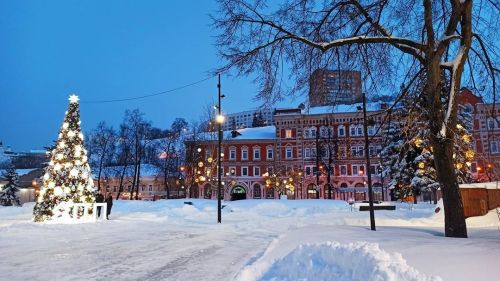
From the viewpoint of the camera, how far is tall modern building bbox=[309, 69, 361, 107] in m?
11.6

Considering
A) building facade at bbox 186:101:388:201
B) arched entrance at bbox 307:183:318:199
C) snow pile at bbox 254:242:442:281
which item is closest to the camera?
snow pile at bbox 254:242:442:281

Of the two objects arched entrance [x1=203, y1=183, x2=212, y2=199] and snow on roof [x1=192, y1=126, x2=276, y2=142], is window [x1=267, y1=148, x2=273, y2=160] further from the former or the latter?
arched entrance [x1=203, y1=183, x2=212, y2=199]

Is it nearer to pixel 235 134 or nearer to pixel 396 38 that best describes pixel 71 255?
pixel 396 38

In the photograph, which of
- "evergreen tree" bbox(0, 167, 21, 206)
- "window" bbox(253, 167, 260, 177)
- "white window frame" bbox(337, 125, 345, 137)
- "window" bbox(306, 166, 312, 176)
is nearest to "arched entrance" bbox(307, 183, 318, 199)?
"window" bbox(306, 166, 312, 176)

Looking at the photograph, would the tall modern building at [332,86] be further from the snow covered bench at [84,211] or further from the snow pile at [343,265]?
the snow covered bench at [84,211]

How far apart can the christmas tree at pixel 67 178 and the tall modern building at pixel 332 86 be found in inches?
597

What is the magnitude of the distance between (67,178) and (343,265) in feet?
63.8

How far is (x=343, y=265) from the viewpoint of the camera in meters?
6.01

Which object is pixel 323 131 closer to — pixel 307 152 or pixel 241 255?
pixel 307 152

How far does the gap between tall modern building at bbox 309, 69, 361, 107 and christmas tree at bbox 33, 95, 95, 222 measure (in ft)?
49.7

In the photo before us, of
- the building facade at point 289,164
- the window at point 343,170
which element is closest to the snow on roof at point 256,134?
the building facade at point 289,164

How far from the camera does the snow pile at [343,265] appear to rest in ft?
17.0

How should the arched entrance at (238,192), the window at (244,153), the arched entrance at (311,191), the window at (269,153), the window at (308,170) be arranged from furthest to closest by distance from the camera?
1. the window at (244,153)
2. the arched entrance at (238,192)
3. the window at (269,153)
4. the window at (308,170)
5. the arched entrance at (311,191)

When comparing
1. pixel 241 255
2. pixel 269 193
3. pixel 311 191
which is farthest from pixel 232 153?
pixel 241 255
